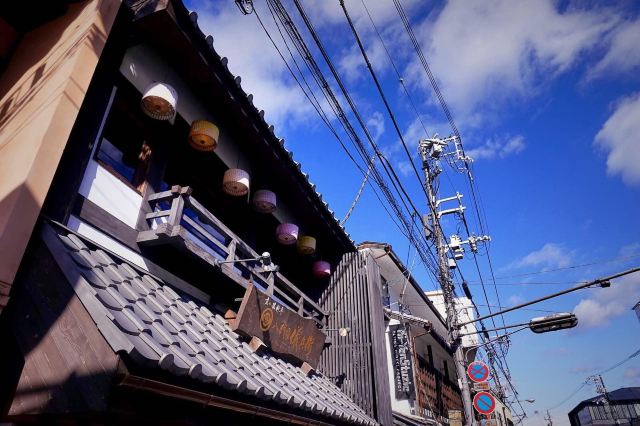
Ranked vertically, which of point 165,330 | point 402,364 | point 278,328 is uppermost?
point 402,364

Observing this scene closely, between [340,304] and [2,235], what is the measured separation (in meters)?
9.65

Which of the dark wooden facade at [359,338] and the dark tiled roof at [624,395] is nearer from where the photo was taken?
the dark wooden facade at [359,338]

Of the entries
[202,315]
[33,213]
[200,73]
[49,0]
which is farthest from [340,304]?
[49,0]

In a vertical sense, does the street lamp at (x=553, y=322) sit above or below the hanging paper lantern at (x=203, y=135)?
below

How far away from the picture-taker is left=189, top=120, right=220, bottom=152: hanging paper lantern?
7445 millimetres

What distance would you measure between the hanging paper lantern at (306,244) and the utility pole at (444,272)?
6.24m

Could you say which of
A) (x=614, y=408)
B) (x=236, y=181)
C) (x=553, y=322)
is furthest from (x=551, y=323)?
(x=614, y=408)

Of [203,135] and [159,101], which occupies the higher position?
[203,135]

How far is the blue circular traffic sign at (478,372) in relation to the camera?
13781 mm

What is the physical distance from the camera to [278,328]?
8.32m

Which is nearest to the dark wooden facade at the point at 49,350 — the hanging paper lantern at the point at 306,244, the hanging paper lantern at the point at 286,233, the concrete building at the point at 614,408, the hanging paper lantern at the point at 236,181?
the hanging paper lantern at the point at 236,181

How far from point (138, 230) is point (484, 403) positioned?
12.7 metres

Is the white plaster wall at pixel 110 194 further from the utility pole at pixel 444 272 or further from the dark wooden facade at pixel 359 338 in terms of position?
the utility pole at pixel 444 272

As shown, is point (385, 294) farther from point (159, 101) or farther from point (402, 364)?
point (159, 101)
